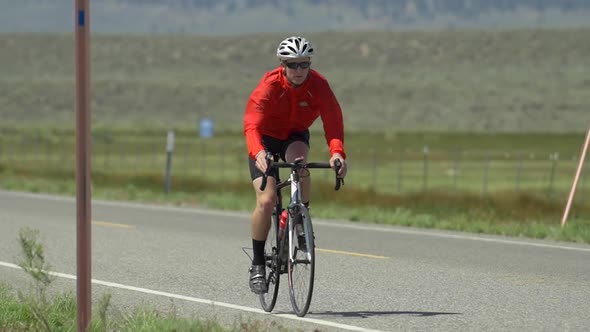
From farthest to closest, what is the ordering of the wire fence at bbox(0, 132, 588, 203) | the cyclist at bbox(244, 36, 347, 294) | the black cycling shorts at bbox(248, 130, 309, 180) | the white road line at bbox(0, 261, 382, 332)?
the wire fence at bbox(0, 132, 588, 203)
the black cycling shorts at bbox(248, 130, 309, 180)
the cyclist at bbox(244, 36, 347, 294)
the white road line at bbox(0, 261, 382, 332)

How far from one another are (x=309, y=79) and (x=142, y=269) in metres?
4.49

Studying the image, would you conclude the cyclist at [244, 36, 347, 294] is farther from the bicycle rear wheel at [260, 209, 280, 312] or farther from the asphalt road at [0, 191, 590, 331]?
the asphalt road at [0, 191, 590, 331]

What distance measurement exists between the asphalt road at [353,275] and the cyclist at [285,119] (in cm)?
87

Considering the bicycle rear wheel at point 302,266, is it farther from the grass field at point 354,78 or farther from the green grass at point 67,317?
the grass field at point 354,78

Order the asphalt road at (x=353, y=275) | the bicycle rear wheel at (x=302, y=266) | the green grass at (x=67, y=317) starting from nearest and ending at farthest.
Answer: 1. the green grass at (x=67, y=317)
2. the bicycle rear wheel at (x=302, y=266)
3. the asphalt road at (x=353, y=275)

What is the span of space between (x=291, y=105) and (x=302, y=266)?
123 centimetres

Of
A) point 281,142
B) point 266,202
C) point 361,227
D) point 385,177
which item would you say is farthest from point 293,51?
point 385,177

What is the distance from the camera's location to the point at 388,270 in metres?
13.5

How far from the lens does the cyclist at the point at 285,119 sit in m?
9.81

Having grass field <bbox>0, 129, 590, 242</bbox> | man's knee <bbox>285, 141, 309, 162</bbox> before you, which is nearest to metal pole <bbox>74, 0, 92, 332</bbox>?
man's knee <bbox>285, 141, 309, 162</bbox>

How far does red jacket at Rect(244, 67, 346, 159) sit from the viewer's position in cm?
997

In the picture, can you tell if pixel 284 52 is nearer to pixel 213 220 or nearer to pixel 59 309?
pixel 59 309

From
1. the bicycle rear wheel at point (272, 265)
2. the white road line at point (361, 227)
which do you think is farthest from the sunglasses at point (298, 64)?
the white road line at point (361, 227)

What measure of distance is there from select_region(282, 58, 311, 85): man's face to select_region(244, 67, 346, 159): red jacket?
5.3 inches
